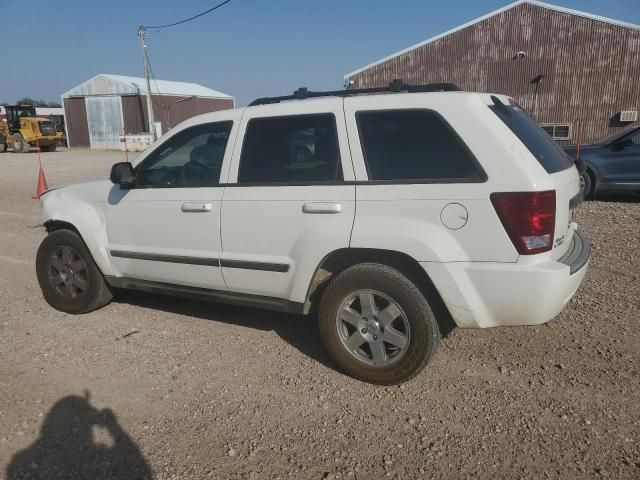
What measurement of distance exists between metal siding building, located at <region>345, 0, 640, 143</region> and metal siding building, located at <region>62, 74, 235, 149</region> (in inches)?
868

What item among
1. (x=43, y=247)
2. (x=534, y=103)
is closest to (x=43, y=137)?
(x=534, y=103)

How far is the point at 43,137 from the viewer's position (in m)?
32.1

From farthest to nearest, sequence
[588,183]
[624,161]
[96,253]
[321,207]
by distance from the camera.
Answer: [588,183], [624,161], [96,253], [321,207]

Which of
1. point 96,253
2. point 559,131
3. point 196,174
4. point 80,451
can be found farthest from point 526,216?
point 559,131

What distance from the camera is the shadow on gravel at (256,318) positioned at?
3.91 meters

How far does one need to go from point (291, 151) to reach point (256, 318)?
1.69 meters

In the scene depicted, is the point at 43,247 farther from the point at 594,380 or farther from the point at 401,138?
the point at 594,380

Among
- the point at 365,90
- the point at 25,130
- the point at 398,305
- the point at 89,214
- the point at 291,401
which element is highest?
the point at 25,130

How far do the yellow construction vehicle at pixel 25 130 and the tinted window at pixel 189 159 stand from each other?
106 ft

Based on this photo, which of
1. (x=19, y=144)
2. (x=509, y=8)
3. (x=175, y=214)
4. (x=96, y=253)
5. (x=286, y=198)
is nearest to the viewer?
(x=286, y=198)

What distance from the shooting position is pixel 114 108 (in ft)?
124

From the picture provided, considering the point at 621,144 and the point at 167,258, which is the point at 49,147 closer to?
the point at 621,144

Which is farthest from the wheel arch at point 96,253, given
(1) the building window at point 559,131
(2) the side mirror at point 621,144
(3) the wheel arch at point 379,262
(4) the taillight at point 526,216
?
(1) the building window at point 559,131

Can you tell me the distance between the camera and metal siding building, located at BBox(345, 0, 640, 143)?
20578 millimetres
